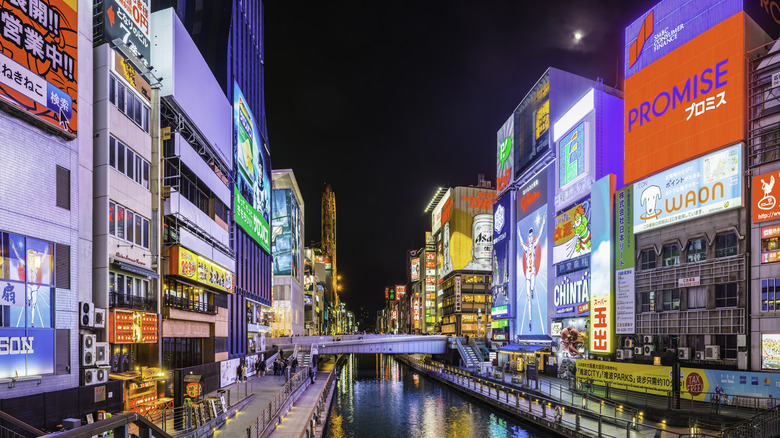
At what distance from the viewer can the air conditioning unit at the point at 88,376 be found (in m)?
19.5

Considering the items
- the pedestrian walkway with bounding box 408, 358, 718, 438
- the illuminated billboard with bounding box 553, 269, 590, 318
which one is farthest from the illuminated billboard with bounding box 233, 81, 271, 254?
the illuminated billboard with bounding box 553, 269, 590, 318

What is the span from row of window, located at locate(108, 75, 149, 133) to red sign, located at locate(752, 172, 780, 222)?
104ft

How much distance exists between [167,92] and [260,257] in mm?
34988

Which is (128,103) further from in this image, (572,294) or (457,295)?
(457,295)

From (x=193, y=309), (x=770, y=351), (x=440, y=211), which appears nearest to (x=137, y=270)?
(x=193, y=309)

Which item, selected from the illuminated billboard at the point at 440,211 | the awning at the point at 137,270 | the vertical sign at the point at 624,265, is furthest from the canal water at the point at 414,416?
the illuminated billboard at the point at 440,211

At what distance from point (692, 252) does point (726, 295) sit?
4.03 meters

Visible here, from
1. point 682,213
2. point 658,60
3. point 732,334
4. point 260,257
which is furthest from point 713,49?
point 260,257

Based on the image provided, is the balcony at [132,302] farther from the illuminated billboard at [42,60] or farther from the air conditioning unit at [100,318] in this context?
the illuminated billboard at [42,60]

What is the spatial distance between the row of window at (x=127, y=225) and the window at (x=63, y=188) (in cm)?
334

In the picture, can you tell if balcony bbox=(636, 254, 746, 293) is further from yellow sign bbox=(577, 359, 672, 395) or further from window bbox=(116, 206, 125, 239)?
window bbox=(116, 206, 125, 239)

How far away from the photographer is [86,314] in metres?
20.0

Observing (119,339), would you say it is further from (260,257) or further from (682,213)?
(260,257)

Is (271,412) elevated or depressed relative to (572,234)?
depressed
